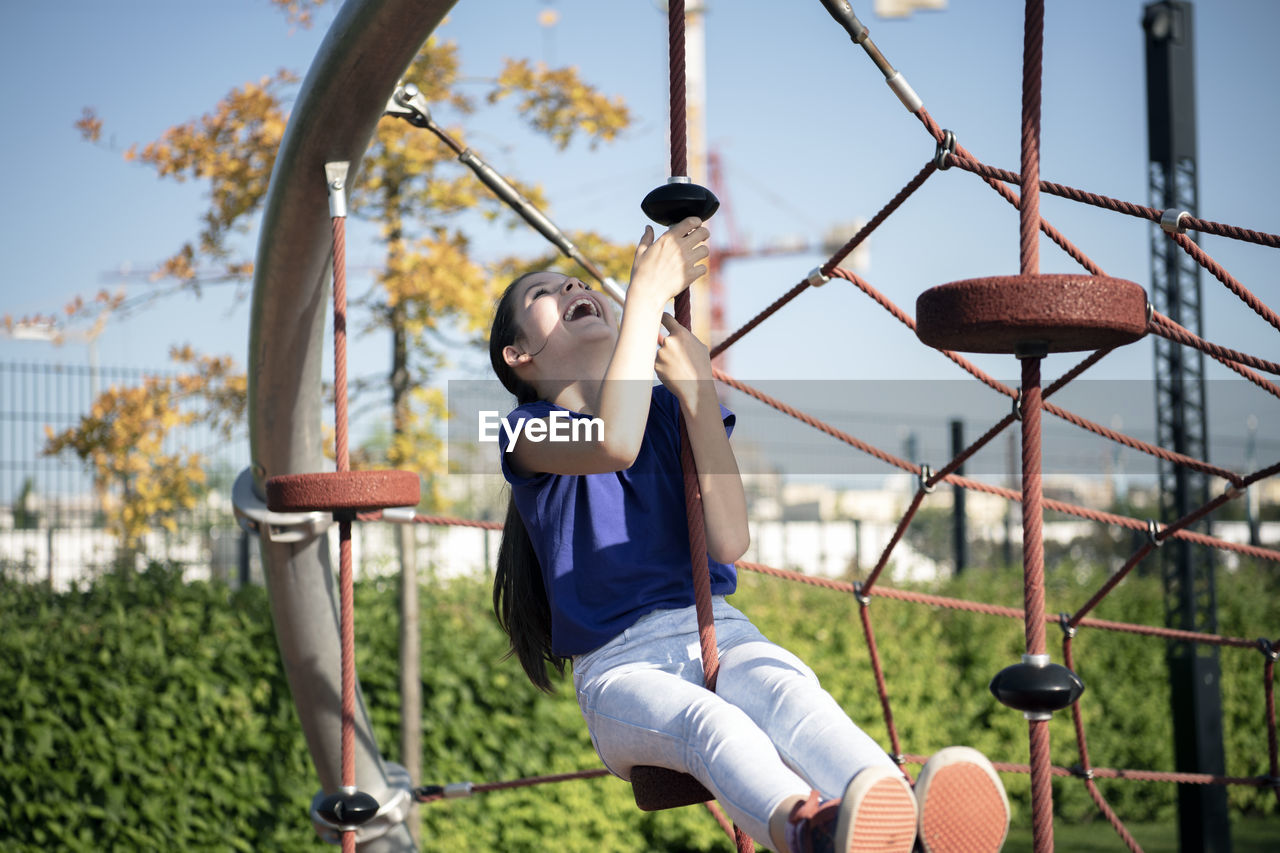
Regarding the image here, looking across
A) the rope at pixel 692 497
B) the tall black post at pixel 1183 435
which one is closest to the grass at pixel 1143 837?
the tall black post at pixel 1183 435

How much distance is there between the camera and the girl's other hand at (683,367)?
1.51 meters

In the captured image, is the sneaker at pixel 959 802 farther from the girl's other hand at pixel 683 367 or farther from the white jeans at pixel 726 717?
the girl's other hand at pixel 683 367

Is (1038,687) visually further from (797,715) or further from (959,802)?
(797,715)

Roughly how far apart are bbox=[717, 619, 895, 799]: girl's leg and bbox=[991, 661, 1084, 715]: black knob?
0.44 feet

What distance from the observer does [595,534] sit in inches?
63.9

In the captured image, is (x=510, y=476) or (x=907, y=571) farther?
(x=907, y=571)

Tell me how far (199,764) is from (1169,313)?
363cm

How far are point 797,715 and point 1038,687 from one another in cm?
30

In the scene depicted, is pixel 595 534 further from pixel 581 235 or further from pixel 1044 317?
pixel 581 235

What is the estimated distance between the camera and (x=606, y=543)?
162 centimetres

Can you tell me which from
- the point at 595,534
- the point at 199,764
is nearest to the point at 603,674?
the point at 595,534

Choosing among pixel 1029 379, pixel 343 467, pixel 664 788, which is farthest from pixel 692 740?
pixel 343 467

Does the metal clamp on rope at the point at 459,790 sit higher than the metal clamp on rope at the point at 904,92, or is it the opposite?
the metal clamp on rope at the point at 904,92

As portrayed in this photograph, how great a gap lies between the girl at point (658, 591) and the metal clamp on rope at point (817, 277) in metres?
0.74
